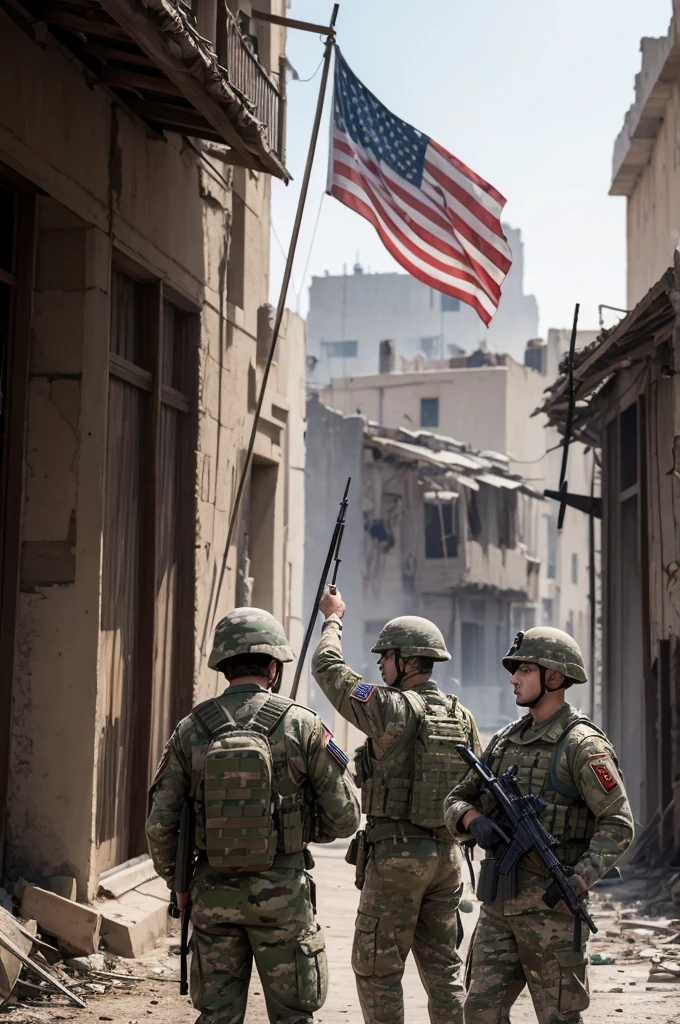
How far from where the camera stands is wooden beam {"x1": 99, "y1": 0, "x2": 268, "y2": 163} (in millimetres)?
6508

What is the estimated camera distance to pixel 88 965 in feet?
22.9

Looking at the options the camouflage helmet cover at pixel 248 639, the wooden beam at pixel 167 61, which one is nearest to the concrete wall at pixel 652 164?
the wooden beam at pixel 167 61

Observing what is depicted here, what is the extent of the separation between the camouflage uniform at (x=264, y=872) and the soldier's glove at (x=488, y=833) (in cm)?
44

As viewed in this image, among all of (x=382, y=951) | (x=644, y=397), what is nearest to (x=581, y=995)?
(x=382, y=951)

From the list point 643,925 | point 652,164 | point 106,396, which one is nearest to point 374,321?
point 652,164

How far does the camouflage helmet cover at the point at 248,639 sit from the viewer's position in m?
4.79

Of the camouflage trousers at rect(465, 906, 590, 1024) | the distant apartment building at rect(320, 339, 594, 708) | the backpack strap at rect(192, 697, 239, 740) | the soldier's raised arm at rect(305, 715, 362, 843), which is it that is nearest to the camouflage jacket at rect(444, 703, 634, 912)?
the camouflage trousers at rect(465, 906, 590, 1024)

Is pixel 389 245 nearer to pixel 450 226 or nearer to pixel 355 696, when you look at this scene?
pixel 450 226

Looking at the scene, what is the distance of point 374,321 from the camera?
74.0m

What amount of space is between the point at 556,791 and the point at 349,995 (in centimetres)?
305

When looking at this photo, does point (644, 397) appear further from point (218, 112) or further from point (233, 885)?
point (233, 885)

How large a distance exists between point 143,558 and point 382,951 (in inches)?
159

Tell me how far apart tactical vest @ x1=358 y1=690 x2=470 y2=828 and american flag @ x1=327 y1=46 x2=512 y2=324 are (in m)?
4.55

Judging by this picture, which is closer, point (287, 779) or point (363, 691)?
point (287, 779)
